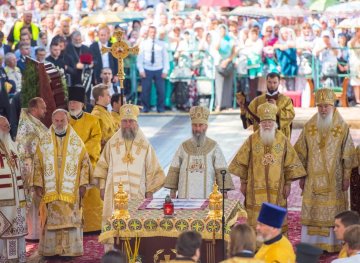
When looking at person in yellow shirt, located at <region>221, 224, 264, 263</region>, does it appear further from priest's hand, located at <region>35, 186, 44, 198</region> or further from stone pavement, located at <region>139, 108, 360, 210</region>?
stone pavement, located at <region>139, 108, 360, 210</region>

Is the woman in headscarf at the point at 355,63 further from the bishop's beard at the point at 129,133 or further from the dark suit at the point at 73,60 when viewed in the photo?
the bishop's beard at the point at 129,133

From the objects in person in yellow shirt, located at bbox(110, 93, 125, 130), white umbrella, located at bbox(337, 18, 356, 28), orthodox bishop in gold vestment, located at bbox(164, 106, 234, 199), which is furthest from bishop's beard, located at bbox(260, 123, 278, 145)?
white umbrella, located at bbox(337, 18, 356, 28)

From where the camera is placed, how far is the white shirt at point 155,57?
28.4 meters

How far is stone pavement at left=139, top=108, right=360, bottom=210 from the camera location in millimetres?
24172

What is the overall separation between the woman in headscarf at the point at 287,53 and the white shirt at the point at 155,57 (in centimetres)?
244

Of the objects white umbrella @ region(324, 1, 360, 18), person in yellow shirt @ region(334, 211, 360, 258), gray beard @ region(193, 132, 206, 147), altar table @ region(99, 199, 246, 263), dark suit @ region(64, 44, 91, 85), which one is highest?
white umbrella @ region(324, 1, 360, 18)

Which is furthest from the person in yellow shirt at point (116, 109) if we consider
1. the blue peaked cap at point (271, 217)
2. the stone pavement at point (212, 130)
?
the blue peaked cap at point (271, 217)

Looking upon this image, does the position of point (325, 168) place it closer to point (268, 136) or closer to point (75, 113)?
point (268, 136)

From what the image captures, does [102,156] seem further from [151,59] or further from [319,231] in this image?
[151,59]

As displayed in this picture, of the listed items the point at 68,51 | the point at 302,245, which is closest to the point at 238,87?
the point at 68,51

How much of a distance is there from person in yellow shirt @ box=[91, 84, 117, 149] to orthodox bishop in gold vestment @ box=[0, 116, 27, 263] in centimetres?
191

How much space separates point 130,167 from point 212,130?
427 inches

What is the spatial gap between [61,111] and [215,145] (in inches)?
72.1

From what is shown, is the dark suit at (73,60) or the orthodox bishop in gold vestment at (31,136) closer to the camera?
the orthodox bishop in gold vestment at (31,136)
